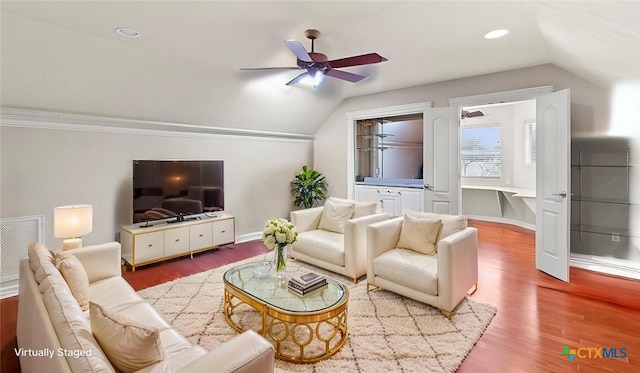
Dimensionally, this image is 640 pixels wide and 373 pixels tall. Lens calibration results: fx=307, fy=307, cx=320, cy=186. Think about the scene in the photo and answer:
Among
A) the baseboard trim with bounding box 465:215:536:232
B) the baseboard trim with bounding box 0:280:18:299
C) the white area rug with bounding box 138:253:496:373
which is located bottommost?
the white area rug with bounding box 138:253:496:373

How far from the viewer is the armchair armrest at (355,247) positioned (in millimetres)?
3475

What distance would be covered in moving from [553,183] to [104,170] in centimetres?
567

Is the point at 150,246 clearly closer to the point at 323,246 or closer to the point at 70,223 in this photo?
the point at 70,223

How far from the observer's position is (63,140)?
3701mm

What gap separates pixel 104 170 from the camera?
403 centimetres

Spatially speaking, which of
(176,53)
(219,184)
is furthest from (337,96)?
(176,53)

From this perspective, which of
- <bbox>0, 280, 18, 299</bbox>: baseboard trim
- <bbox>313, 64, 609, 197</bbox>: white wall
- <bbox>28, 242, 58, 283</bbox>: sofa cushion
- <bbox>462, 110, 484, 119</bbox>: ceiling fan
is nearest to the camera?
<bbox>28, 242, 58, 283</bbox>: sofa cushion

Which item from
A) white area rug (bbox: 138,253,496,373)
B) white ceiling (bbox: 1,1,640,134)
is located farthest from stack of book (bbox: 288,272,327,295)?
white ceiling (bbox: 1,1,640,134)

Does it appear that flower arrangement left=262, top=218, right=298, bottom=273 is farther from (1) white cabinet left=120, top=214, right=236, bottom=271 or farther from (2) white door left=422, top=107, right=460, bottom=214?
(2) white door left=422, top=107, right=460, bottom=214

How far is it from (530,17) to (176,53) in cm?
352

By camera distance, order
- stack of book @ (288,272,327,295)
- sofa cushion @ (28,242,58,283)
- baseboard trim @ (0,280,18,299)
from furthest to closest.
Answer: baseboard trim @ (0,280,18,299), stack of book @ (288,272,327,295), sofa cushion @ (28,242,58,283)

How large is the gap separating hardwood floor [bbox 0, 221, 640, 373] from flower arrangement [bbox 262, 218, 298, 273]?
62.5 inches

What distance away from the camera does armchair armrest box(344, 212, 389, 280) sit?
3475 mm

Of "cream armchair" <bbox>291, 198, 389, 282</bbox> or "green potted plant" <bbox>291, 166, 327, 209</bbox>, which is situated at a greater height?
"green potted plant" <bbox>291, 166, 327, 209</bbox>
